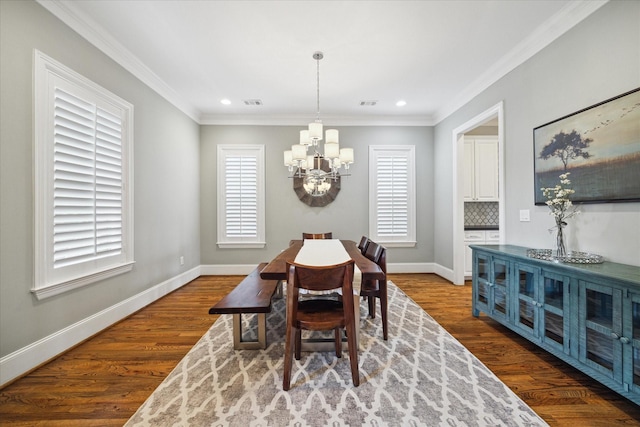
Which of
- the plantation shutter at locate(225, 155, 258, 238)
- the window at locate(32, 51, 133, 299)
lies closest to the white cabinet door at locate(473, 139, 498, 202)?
the plantation shutter at locate(225, 155, 258, 238)

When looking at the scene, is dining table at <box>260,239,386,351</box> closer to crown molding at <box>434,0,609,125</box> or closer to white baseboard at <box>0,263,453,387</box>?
white baseboard at <box>0,263,453,387</box>

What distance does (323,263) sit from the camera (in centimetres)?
225

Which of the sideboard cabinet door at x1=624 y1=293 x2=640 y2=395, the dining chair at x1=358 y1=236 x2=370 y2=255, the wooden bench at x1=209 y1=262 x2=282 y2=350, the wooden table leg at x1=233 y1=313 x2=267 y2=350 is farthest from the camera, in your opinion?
the dining chair at x1=358 y1=236 x2=370 y2=255

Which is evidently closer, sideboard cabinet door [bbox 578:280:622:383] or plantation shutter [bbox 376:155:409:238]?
sideboard cabinet door [bbox 578:280:622:383]

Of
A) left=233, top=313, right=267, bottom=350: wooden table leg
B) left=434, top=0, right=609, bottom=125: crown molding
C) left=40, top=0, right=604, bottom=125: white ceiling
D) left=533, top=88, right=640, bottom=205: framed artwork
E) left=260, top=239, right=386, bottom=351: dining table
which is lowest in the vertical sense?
left=233, top=313, right=267, bottom=350: wooden table leg

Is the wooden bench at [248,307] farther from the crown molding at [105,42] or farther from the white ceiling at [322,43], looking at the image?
the crown molding at [105,42]

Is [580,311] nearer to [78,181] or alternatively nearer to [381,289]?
[381,289]

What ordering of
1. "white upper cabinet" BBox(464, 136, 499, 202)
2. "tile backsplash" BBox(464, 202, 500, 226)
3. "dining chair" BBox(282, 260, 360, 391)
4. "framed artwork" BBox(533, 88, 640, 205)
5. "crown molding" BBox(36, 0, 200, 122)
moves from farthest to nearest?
"tile backsplash" BBox(464, 202, 500, 226)
"white upper cabinet" BBox(464, 136, 499, 202)
"crown molding" BBox(36, 0, 200, 122)
"framed artwork" BBox(533, 88, 640, 205)
"dining chair" BBox(282, 260, 360, 391)

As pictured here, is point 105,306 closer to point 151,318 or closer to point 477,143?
point 151,318

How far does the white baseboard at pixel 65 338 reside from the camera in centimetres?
184

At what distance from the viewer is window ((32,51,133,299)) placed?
2045 mm

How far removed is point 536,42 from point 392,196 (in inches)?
112

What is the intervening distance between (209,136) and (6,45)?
9.98 ft

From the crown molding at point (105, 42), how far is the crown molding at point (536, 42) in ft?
14.0
